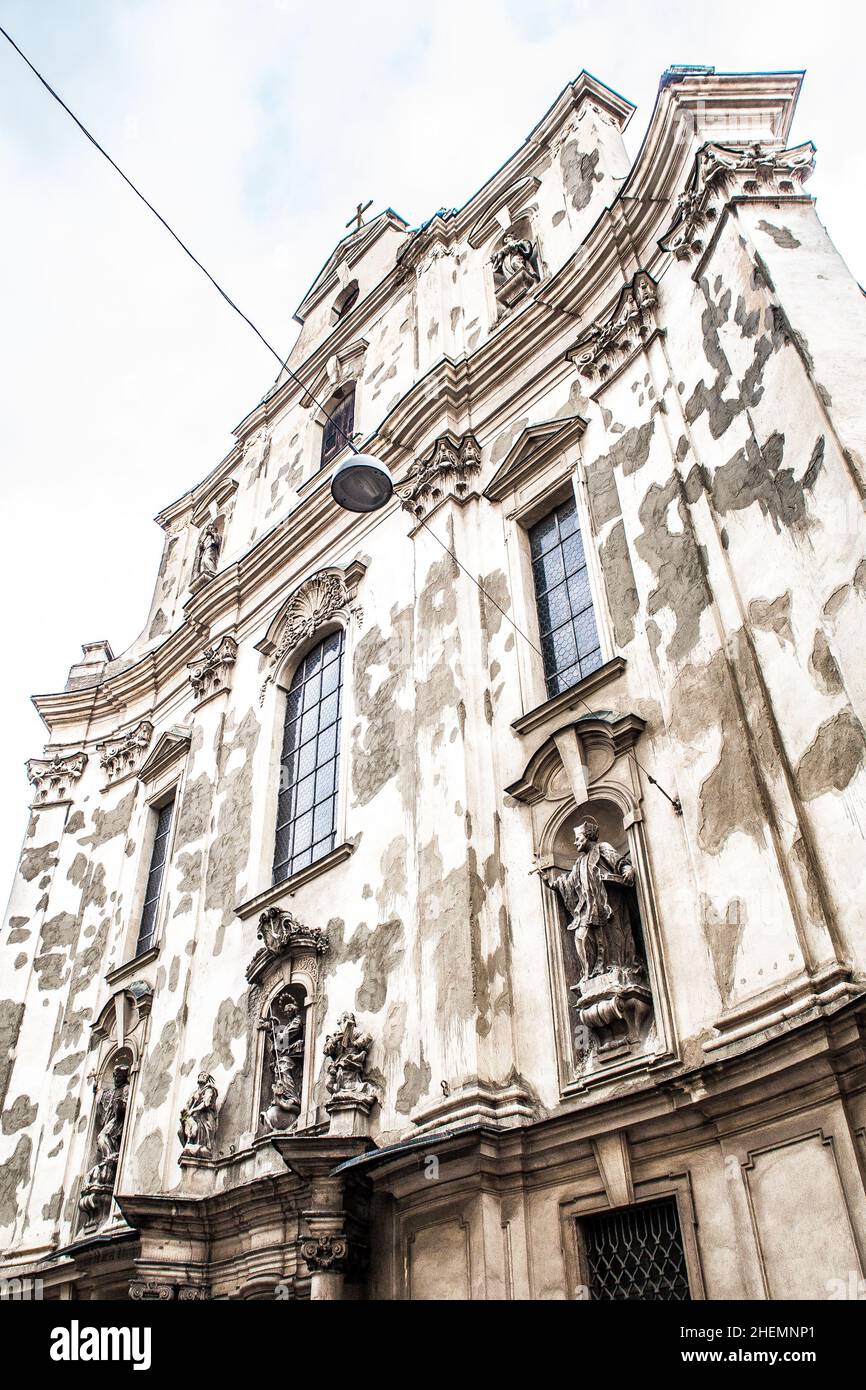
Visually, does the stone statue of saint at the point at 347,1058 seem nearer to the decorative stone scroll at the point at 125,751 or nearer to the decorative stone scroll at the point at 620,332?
the decorative stone scroll at the point at 620,332

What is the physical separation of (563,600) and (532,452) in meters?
1.94

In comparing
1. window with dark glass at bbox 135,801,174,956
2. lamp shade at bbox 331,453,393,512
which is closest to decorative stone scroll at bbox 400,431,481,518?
lamp shade at bbox 331,453,393,512

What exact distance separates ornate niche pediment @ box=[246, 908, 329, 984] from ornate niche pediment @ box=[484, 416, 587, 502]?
502 centimetres

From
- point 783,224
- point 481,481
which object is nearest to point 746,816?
point 783,224

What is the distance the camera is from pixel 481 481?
12.2 m

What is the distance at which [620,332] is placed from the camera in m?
11.0

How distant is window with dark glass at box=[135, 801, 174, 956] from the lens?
14.4 m

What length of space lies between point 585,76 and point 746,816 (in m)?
11.5

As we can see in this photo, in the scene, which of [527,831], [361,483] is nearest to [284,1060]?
[527,831]

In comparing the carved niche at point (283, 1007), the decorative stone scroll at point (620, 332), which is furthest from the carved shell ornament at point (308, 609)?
the decorative stone scroll at point (620, 332)

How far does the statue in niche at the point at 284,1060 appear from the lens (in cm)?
988

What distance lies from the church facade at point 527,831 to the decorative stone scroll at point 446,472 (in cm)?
5

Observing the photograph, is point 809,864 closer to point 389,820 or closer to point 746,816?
point 746,816

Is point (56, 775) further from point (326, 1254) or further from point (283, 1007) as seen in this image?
point (326, 1254)
